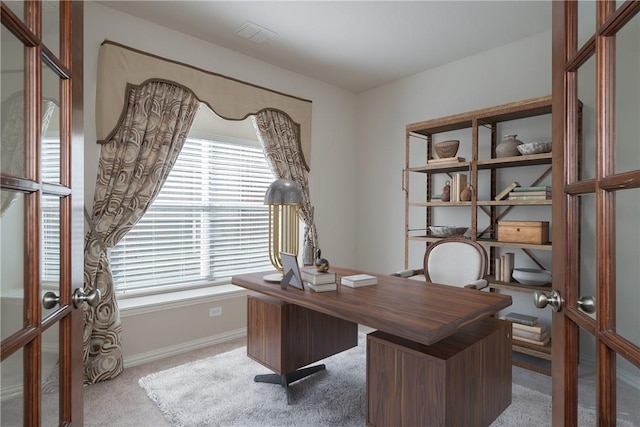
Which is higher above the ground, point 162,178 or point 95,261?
point 162,178

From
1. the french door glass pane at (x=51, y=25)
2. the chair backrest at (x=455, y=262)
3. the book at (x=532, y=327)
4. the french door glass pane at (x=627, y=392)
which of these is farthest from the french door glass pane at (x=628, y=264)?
the book at (x=532, y=327)

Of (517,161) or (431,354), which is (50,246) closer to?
(431,354)

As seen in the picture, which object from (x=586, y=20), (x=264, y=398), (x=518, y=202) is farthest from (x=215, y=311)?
(x=586, y=20)

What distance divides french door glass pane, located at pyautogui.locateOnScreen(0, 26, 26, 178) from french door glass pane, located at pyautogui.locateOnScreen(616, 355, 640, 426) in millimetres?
1291

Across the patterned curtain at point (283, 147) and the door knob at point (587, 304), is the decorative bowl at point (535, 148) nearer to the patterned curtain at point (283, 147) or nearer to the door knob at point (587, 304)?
the patterned curtain at point (283, 147)

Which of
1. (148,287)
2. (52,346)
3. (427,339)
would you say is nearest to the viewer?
(52,346)

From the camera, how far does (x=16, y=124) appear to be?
778 millimetres

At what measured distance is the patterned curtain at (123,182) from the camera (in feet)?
8.21

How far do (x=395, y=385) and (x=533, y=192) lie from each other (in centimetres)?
188

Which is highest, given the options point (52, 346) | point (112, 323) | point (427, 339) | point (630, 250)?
point (630, 250)

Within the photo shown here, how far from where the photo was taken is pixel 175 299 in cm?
298

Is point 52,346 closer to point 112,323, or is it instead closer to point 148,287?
point 112,323

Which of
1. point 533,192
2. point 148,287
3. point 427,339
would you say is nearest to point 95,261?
point 148,287

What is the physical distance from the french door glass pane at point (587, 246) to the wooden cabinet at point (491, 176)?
5.94 ft
